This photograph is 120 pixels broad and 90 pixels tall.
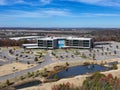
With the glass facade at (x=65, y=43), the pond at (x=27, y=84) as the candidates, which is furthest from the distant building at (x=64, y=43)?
the pond at (x=27, y=84)

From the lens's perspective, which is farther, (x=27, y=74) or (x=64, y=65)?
(x=64, y=65)

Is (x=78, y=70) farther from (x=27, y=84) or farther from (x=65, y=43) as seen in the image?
(x=65, y=43)

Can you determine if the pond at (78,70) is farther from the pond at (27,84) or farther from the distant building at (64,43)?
the distant building at (64,43)

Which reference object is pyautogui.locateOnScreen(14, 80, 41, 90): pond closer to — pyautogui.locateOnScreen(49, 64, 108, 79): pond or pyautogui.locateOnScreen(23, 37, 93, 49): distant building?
pyautogui.locateOnScreen(49, 64, 108, 79): pond

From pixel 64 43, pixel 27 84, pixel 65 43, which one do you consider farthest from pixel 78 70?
pixel 64 43

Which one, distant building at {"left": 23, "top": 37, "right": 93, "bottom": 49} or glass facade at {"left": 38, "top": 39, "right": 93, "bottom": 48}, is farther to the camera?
glass facade at {"left": 38, "top": 39, "right": 93, "bottom": 48}

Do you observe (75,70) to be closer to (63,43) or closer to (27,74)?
(27,74)

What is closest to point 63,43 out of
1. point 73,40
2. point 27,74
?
point 73,40

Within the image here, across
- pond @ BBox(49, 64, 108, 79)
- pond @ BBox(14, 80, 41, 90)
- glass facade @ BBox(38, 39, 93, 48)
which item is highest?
glass facade @ BBox(38, 39, 93, 48)

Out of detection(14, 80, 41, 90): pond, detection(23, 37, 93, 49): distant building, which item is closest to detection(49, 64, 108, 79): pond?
detection(14, 80, 41, 90): pond

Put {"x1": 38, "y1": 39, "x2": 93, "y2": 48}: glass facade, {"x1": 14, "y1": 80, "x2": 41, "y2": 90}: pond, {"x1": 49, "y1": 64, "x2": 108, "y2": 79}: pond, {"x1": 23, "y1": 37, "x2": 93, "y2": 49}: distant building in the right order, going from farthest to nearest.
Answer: {"x1": 38, "y1": 39, "x2": 93, "y2": 48}: glass facade < {"x1": 23, "y1": 37, "x2": 93, "y2": 49}: distant building < {"x1": 49, "y1": 64, "x2": 108, "y2": 79}: pond < {"x1": 14, "y1": 80, "x2": 41, "y2": 90}: pond

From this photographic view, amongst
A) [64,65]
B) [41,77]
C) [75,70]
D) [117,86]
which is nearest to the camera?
[117,86]
